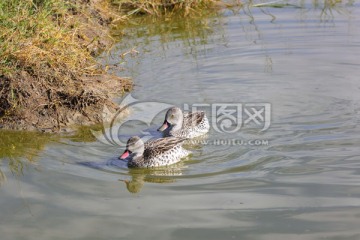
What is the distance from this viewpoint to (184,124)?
1080cm

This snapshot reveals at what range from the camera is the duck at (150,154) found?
9561 mm

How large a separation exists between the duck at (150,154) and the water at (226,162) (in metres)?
0.14

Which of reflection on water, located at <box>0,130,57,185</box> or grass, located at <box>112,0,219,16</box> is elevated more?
grass, located at <box>112,0,219,16</box>

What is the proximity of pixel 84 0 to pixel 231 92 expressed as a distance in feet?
16.4

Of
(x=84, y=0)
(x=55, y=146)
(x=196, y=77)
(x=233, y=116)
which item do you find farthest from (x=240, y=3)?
(x=55, y=146)

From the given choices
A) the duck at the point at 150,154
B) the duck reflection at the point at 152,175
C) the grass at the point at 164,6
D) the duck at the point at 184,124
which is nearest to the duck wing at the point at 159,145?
the duck at the point at 150,154

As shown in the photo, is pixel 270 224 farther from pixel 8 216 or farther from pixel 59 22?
pixel 59 22

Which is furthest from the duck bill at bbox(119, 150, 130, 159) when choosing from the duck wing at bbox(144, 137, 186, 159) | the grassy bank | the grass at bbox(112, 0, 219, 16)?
the grass at bbox(112, 0, 219, 16)

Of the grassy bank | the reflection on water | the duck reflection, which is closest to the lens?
the duck reflection

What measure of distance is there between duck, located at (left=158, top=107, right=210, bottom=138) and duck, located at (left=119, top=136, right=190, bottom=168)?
0.79 meters

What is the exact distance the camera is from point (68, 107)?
11.1 m

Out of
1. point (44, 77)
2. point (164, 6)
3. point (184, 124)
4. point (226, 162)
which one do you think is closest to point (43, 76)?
point (44, 77)

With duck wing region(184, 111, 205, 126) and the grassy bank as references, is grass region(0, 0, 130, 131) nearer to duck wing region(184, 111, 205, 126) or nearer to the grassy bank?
the grassy bank

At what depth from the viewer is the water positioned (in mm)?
7543
